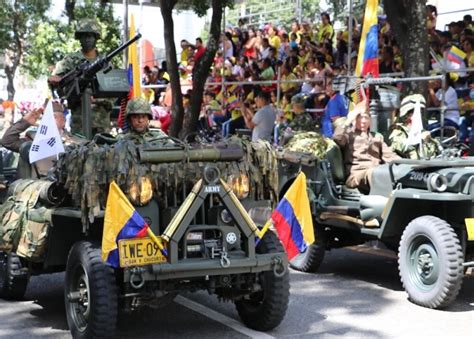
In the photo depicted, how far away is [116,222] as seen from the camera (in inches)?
213

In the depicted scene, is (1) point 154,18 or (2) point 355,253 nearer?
(2) point 355,253

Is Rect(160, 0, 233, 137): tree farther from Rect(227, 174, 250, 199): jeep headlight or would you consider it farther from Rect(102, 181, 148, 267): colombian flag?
Rect(102, 181, 148, 267): colombian flag

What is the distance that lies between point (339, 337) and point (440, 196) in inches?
64.1

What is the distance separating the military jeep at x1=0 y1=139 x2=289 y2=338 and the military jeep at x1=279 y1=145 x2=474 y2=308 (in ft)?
5.36

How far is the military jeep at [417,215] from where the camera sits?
6805 mm

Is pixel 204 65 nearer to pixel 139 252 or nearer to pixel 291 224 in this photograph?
pixel 291 224

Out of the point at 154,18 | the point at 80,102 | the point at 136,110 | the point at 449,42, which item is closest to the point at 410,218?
the point at 136,110

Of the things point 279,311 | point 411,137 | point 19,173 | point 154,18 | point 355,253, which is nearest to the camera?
point 279,311

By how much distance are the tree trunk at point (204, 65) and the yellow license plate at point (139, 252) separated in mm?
10600

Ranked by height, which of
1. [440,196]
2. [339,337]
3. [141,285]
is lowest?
[339,337]

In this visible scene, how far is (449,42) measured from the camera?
1347 centimetres

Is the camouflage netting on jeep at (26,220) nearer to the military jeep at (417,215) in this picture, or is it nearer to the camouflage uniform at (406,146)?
the military jeep at (417,215)

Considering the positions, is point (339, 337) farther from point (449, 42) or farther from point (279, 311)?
point (449, 42)

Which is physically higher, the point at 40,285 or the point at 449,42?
the point at 449,42
